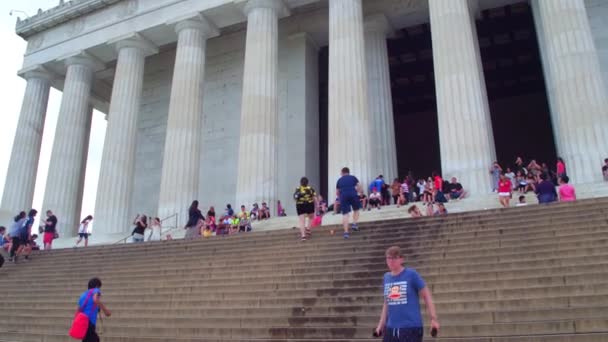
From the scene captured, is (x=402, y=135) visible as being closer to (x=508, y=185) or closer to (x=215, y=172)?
(x=215, y=172)

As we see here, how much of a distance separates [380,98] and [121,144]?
14596 millimetres

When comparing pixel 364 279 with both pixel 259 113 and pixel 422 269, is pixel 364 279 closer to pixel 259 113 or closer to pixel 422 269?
pixel 422 269

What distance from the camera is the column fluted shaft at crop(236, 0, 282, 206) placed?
2328cm

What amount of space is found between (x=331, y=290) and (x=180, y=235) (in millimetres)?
13954

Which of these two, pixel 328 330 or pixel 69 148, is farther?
pixel 69 148

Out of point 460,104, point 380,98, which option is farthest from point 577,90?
point 380,98

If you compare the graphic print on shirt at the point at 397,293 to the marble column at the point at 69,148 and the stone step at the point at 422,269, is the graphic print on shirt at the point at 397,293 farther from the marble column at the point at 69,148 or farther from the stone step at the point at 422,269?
the marble column at the point at 69,148

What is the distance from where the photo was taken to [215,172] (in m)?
30.0

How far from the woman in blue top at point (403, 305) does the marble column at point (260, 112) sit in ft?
58.3

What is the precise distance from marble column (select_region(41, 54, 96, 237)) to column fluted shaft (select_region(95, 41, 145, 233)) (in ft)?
11.1

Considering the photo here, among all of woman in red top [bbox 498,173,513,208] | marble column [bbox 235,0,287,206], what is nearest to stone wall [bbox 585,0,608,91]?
woman in red top [bbox 498,173,513,208]

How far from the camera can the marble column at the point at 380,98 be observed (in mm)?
25328

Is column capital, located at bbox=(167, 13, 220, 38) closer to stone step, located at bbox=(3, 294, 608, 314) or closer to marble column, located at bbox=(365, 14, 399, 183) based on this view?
marble column, located at bbox=(365, 14, 399, 183)

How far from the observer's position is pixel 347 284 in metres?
10.6
